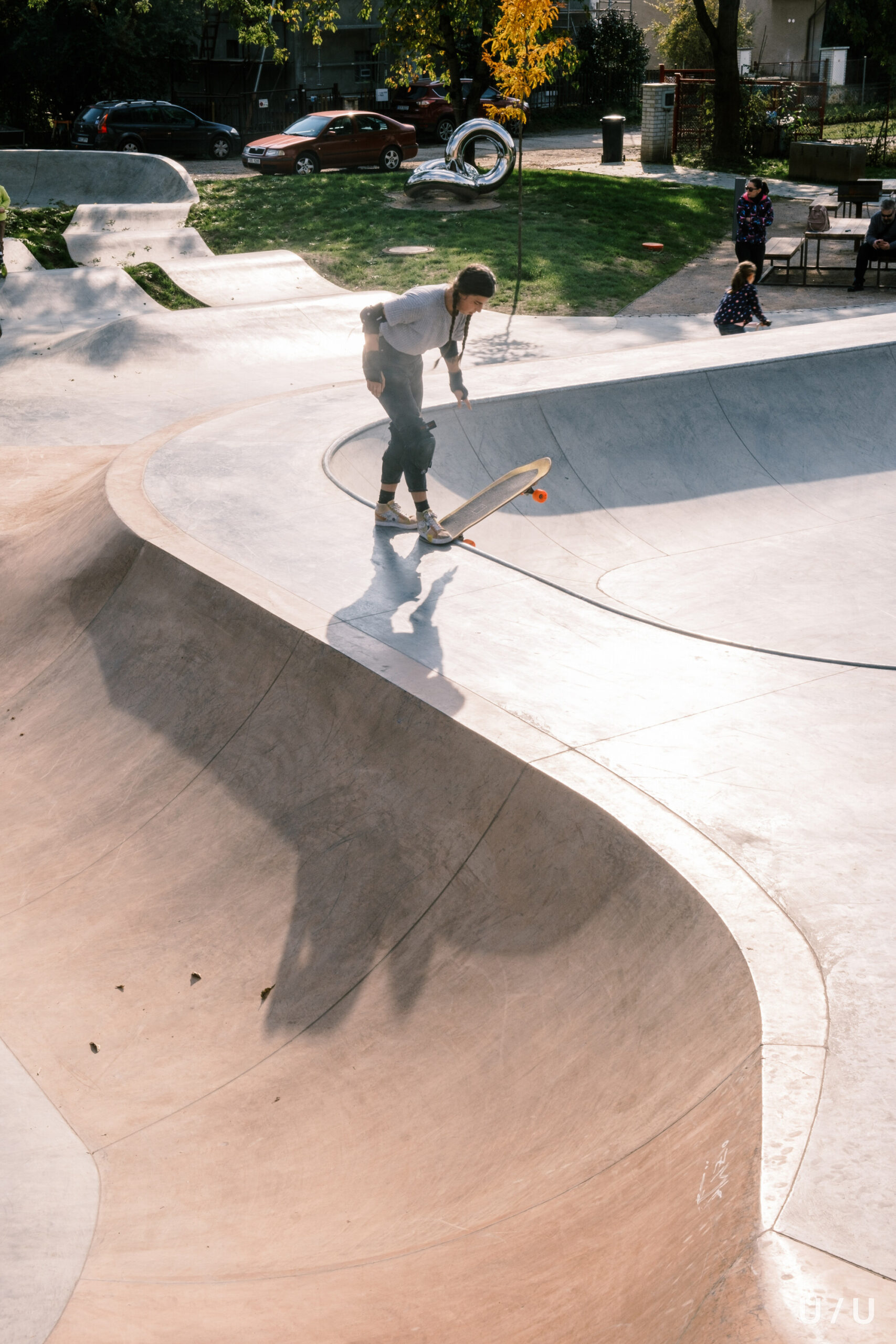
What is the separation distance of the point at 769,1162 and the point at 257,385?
1298 centimetres

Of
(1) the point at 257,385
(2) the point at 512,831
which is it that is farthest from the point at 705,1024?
(1) the point at 257,385

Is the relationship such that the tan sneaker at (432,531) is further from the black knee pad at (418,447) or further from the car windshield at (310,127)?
the car windshield at (310,127)

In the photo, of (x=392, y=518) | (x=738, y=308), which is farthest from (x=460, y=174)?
(x=392, y=518)

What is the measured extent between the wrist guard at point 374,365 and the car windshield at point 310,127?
963 inches

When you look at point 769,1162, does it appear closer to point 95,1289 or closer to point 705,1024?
point 705,1024

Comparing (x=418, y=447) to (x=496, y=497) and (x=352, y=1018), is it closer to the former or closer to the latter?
(x=496, y=497)

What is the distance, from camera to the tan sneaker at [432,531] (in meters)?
7.50

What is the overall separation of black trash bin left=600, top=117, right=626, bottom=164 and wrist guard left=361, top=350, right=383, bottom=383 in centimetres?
2698

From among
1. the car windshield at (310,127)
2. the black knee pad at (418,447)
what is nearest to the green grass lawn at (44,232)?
the car windshield at (310,127)

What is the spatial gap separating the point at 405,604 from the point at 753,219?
12.8m

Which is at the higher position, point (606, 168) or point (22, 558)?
point (606, 168)

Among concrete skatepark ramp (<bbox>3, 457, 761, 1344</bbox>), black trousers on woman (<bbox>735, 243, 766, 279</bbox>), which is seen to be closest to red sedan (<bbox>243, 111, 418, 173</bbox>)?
black trousers on woman (<bbox>735, 243, 766, 279</bbox>)

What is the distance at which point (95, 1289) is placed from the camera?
3.68m

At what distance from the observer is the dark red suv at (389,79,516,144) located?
36.0m
